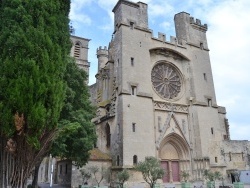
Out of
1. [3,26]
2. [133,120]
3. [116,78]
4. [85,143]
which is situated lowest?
[85,143]

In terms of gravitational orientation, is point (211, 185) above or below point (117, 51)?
below

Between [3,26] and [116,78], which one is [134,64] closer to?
[116,78]

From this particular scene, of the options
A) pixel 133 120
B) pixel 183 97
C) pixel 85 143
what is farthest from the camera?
pixel 183 97

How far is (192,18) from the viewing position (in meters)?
28.6

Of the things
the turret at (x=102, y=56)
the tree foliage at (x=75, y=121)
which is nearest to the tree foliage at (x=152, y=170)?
the tree foliage at (x=75, y=121)

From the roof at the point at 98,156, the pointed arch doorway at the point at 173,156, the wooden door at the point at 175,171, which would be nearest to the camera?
the roof at the point at 98,156

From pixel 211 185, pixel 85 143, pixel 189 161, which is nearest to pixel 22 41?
pixel 85 143

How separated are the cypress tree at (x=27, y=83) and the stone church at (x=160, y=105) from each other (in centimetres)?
1070

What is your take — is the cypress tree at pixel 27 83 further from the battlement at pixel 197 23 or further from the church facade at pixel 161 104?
the battlement at pixel 197 23

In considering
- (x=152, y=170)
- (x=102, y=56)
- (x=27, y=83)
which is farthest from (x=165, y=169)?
(x=102, y=56)

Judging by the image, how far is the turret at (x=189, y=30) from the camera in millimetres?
27391

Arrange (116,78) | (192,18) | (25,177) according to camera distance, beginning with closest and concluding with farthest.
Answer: (25,177)
(116,78)
(192,18)

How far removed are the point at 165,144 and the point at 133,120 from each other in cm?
463

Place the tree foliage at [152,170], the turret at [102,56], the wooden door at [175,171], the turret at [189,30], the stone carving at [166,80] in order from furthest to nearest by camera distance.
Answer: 1. the turret at [102,56]
2. the turret at [189,30]
3. the stone carving at [166,80]
4. the wooden door at [175,171]
5. the tree foliage at [152,170]
